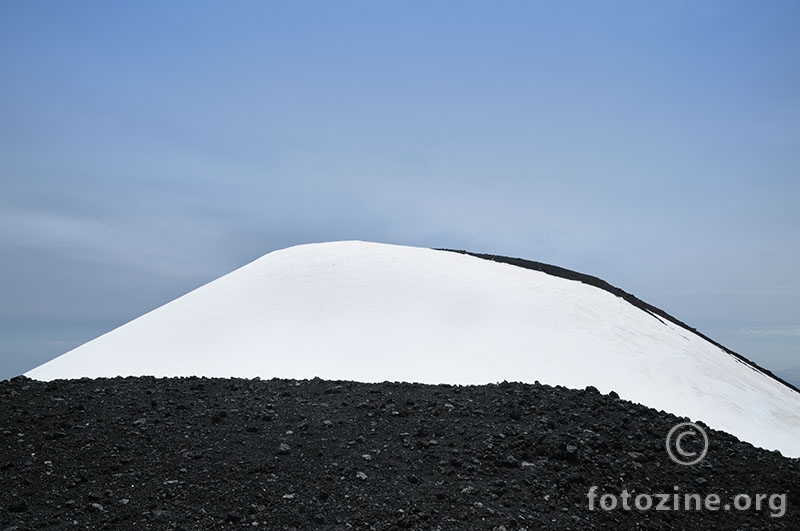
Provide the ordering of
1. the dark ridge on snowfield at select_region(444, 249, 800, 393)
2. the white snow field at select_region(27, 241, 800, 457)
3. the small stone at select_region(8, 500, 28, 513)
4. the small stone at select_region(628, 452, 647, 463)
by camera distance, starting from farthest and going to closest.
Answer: the dark ridge on snowfield at select_region(444, 249, 800, 393) < the white snow field at select_region(27, 241, 800, 457) < the small stone at select_region(628, 452, 647, 463) < the small stone at select_region(8, 500, 28, 513)

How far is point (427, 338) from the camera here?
40.4 feet

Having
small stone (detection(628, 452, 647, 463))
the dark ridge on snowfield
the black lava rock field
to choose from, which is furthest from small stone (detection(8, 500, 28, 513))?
the dark ridge on snowfield

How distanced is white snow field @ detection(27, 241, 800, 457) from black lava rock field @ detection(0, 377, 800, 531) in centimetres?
354

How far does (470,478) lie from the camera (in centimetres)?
549

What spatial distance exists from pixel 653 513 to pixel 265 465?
12.2 feet

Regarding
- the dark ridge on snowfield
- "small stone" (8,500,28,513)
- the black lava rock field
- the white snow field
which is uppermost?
the dark ridge on snowfield

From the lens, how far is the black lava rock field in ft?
16.2

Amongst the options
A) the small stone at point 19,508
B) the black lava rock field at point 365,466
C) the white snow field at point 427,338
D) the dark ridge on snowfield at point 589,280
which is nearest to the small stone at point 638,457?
the black lava rock field at point 365,466

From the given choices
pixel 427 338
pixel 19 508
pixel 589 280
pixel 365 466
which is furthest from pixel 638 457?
pixel 589 280

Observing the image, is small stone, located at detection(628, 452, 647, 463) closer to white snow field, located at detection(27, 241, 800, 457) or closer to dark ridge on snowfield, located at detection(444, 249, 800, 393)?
white snow field, located at detection(27, 241, 800, 457)

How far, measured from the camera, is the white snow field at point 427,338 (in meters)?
11.3

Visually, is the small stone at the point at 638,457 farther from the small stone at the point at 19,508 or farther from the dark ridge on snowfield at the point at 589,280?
the dark ridge on snowfield at the point at 589,280

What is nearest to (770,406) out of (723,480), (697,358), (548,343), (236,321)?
(697,358)

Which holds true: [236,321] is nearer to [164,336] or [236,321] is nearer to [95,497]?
[164,336]
